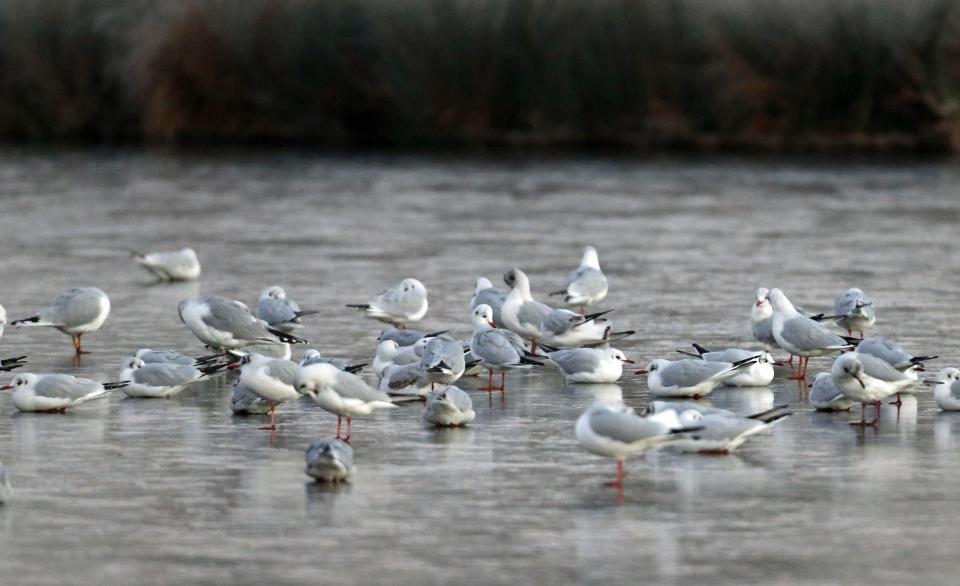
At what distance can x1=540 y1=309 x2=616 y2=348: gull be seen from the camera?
11.6 meters

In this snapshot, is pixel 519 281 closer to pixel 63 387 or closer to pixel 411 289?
pixel 411 289

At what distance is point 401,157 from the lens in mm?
31531

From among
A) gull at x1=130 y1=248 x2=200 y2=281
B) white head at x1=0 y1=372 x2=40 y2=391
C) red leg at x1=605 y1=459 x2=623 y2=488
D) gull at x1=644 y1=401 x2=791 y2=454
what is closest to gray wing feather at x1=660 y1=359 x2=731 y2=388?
gull at x1=644 y1=401 x2=791 y2=454

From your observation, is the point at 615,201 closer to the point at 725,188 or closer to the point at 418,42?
the point at 725,188

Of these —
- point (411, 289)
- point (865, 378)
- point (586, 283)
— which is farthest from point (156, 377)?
point (586, 283)

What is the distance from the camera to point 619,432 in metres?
7.96

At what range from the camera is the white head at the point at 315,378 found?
8.92 metres

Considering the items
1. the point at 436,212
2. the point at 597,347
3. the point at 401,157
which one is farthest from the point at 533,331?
the point at 401,157

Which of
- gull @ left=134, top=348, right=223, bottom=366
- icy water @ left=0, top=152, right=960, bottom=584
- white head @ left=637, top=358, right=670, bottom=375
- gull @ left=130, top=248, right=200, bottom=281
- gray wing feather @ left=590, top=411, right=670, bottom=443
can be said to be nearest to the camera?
icy water @ left=0, top=152, right=960, bottom=584

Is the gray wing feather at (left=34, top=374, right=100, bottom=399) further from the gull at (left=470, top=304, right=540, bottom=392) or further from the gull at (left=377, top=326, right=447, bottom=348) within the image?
the gull at (left=470, top=304, right=540, bottom=392)

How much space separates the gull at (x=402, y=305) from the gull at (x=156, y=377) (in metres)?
2.23

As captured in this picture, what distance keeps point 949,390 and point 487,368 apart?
8.84 feet

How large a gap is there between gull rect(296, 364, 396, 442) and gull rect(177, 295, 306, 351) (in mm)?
2244

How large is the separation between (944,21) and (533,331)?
21.0 m
